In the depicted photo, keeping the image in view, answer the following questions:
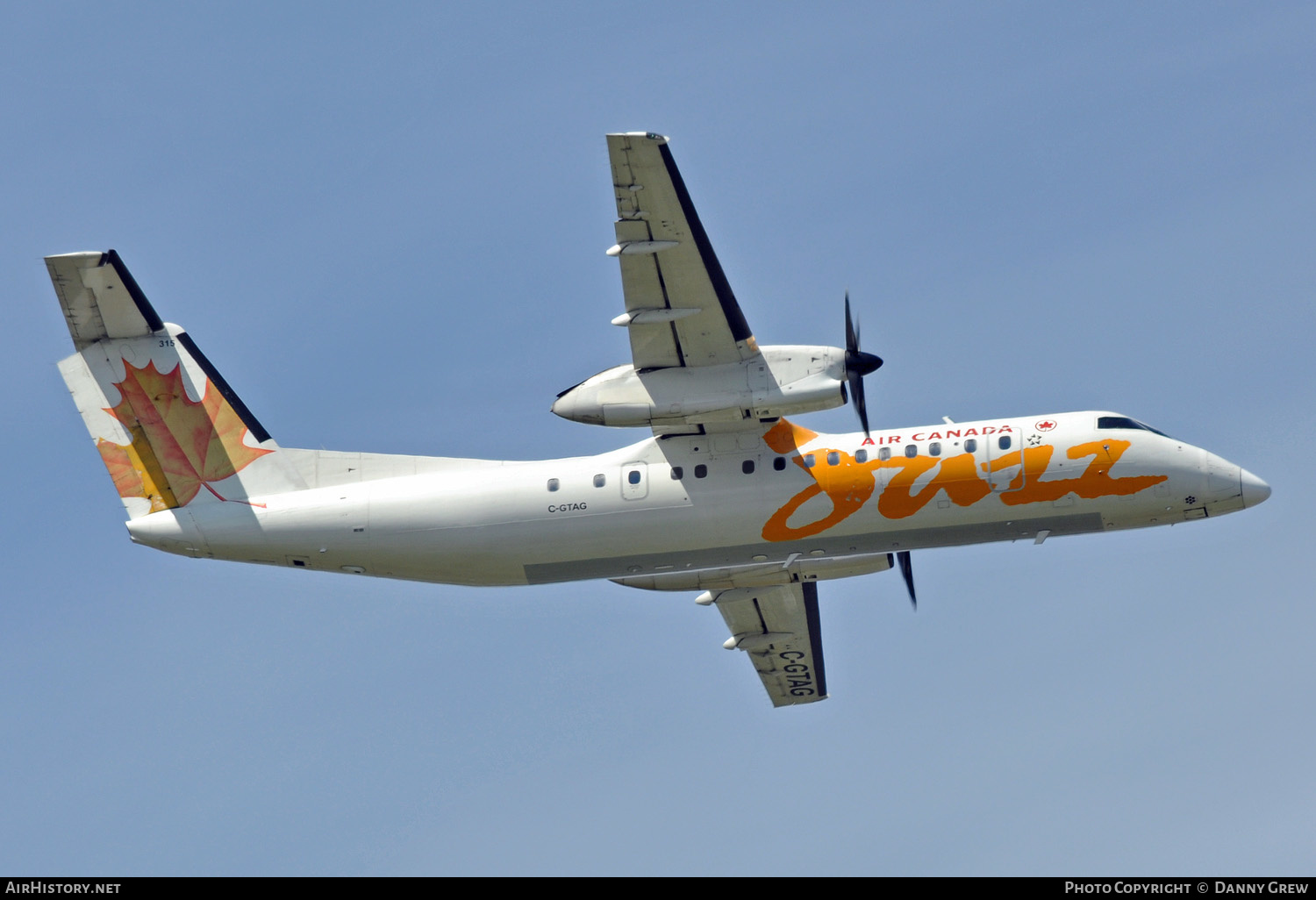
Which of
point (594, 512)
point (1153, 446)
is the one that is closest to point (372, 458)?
point (594, 512)

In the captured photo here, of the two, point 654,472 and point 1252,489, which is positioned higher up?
point 654,472

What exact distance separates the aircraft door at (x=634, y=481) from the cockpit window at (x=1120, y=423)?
734 cm

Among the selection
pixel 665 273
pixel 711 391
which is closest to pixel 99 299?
pixel 665 273

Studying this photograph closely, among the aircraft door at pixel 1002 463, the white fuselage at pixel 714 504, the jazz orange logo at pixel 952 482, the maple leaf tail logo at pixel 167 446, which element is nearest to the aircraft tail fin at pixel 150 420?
the maple leaf tail logo at pixel 167 446

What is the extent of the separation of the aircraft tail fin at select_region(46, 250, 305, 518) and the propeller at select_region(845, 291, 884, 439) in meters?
9.49

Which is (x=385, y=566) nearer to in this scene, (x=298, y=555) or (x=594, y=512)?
(x=298, y=555)

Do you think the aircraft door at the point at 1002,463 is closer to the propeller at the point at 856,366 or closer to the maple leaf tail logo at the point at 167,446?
the propeller at the point at 856,366

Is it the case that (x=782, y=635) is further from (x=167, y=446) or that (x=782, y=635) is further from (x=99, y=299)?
(x=99, y=299)

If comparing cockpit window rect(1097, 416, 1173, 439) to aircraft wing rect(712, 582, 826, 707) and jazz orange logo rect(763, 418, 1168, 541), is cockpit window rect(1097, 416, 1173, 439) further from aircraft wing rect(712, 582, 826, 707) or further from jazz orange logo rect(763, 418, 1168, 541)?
aircraft wing rect(712, 582, 826, 707)

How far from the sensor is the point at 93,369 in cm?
2622

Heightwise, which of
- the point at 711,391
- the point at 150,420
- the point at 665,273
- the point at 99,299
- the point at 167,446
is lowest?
the point at 711,391

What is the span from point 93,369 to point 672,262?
33.8 feet

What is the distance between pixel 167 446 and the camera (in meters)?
26.4

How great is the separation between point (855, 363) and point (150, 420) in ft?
39.7
